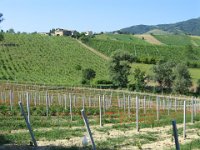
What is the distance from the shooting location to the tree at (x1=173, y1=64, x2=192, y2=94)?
6800cm

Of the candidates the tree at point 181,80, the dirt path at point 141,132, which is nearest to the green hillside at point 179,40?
the tree at point 181,80

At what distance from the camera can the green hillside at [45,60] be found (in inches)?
3100

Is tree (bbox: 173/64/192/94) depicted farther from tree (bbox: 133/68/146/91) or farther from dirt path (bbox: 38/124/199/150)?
dirt path (bbox: 38/124/199/150)

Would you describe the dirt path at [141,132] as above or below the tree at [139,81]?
above

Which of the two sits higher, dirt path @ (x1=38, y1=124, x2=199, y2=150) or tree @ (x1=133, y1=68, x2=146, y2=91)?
dirt path @ (x1=38, y1=124, x2=199, y2=150)

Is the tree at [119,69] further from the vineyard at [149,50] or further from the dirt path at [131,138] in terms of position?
the dirt path at [131,138]

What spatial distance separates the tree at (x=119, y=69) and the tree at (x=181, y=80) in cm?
902

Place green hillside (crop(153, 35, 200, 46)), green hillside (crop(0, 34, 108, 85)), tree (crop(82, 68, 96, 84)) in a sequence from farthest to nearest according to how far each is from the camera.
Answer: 1. green hillside (crop(153, 35, 200, 46))
2. green hillside (crop(0, 34, 108, 85))
3. tree (crop(82, 68, 96, 84))

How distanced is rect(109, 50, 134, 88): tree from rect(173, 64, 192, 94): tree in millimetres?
9024

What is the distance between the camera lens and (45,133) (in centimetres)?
1728

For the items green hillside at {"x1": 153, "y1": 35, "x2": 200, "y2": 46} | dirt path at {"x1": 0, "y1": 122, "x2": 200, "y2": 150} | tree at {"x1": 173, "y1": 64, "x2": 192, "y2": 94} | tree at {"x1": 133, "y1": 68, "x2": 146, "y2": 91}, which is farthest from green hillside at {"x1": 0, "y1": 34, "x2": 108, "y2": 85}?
green hillside at {"x1": 153, "y1": 35, "x2": 200, "y2": 46}

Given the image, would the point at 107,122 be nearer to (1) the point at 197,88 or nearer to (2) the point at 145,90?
(2) the point at 145,90

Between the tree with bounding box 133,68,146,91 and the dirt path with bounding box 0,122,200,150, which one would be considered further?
the tree with bounding box 133,68,146,91

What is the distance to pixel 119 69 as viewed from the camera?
244ft
